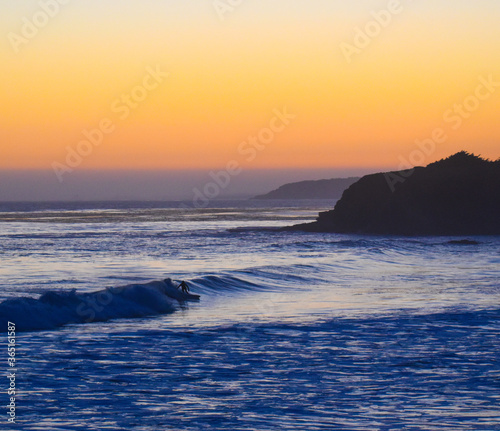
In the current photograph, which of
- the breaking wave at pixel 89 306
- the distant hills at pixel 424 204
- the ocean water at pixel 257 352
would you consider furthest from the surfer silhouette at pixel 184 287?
the distant hills at pixel 424 204

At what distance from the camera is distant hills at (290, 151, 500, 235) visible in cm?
6975

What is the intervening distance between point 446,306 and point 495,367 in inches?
310

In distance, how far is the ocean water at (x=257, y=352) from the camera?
9820mm

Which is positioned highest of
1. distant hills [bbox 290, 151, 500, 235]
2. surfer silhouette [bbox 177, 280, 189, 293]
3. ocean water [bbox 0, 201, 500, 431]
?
distant hills [bbox 290, 151, 500, 235]

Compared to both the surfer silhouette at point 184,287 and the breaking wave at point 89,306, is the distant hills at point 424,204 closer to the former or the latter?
the surfer silhouette at point 184,287

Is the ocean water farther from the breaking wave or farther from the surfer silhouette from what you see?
the surfer silhouette

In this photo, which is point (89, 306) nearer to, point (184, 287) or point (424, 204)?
point (184, 287)

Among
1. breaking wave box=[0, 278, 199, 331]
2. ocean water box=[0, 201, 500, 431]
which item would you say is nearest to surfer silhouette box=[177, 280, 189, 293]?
breaking wave box=[0, 278, 199, 331]

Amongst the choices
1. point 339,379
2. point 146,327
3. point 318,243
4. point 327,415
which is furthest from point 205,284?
point 318,243

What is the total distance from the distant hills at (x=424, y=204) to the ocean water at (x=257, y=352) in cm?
4029

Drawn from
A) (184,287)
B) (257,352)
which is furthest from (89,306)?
(257,352)

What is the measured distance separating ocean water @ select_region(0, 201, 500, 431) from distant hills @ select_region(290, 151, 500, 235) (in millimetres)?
40285

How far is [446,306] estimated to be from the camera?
20.2 metres

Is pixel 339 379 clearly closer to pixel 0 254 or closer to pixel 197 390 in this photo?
pixel 197 390
